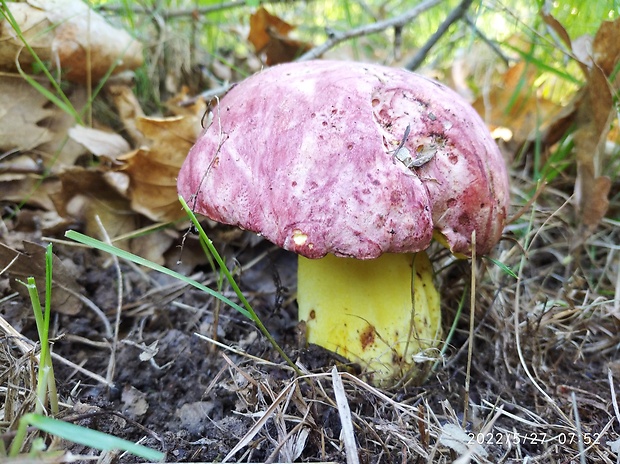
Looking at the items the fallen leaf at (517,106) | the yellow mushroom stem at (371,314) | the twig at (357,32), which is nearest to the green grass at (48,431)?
the yellow mushroom stem at (371,314)

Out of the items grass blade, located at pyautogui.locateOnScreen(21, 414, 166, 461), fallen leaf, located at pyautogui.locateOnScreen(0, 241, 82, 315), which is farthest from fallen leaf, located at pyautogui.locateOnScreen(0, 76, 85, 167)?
grass blade, located at pyautogui.locateOnScreen(21, 414, 166, 461)

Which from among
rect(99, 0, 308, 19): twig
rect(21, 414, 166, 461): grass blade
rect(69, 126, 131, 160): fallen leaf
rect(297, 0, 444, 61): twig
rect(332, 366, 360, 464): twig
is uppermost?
rect(297, 0, 444, 61): twig

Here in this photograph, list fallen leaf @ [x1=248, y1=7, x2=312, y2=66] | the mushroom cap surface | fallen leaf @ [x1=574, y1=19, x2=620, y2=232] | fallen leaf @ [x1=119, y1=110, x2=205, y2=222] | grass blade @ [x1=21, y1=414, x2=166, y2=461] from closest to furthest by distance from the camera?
grass blade @ [x1=21, y1=414, x2=166, y2=461] < the mushroom cap surface < fallen leaf @ [x1=119, y1=110, x2=205, y2=222] < fallen leaf @ [x1=574, y1=19, x2=620, y2=232] < fallen leaf @ [x1=248, y1=7, x2=312, y2=66]

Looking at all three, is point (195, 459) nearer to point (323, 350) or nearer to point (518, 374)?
point (323, 350)

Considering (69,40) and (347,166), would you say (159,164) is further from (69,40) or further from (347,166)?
(347,166)

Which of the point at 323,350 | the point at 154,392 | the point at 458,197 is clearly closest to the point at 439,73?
the point at 458,197

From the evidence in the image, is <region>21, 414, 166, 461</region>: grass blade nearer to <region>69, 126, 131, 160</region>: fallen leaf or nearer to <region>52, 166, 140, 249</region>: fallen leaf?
<region>52, 166, 140, 249</region>: fallen leaf

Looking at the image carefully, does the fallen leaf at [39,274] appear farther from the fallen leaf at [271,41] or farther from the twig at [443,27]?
the twig at [443,27]
